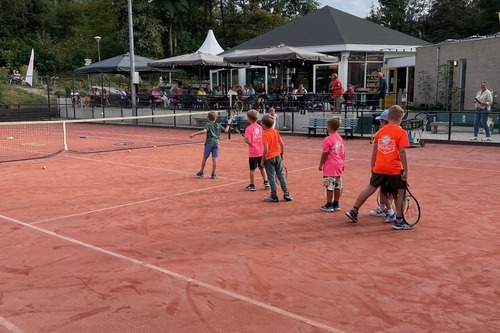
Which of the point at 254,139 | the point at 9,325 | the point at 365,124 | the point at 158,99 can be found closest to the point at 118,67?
the point at 158,99

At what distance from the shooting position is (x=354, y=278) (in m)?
5.04

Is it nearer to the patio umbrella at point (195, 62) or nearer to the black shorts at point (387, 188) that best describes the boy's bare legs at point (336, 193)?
the black shorts at point (387, 188)

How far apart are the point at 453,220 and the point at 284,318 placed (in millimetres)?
4169

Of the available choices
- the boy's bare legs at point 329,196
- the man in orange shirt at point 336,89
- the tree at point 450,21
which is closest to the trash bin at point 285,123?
the man in orange shirt at point 336,89

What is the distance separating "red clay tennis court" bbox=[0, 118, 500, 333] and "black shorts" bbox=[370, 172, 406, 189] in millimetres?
597

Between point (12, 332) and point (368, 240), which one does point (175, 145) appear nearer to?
point (368, 240)

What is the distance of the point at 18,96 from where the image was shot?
36.1m

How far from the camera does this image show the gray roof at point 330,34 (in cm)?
2922

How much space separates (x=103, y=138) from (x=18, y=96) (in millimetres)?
18659

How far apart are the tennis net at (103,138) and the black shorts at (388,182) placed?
36.1 feet

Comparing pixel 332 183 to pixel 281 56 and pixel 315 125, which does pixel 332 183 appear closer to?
pixel 315 125

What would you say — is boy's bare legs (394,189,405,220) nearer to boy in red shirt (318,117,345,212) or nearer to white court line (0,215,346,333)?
boy in red shirt (318,117,345,212)

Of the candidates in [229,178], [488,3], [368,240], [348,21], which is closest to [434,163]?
[229,178]

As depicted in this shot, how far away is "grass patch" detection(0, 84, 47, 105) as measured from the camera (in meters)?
34.9
